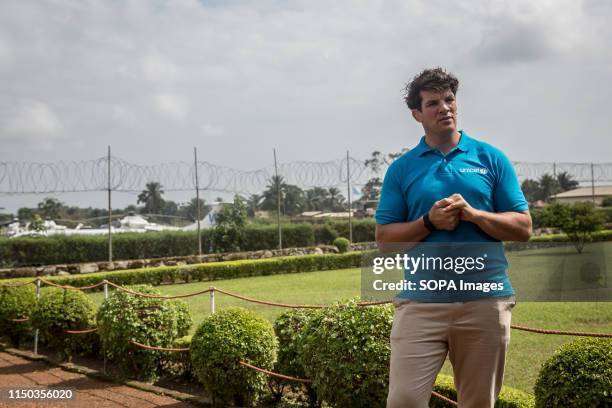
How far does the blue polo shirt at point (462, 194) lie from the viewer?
2.30 meters

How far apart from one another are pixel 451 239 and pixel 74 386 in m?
4.90

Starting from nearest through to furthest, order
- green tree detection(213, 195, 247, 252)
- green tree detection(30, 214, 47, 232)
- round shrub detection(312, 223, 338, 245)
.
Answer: green tree detection(30, 214, 47, 232) → green tree detection(213, 195, 247, 252) → round shrub detection(312, 223, 338, 245)

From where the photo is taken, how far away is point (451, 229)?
2.26 meters

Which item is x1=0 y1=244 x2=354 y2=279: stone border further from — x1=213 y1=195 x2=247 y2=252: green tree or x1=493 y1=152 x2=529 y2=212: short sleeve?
x1=493 y1=152 x2=529 y2=212: short sleeve

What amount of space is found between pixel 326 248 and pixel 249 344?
21555 millimetres

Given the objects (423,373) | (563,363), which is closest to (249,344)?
(563,363)

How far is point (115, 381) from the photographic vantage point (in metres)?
6.12

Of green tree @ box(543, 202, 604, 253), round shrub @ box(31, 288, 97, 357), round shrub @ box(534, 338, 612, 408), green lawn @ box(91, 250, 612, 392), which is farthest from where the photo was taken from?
green tree @ box(543, 202, 604, 253)

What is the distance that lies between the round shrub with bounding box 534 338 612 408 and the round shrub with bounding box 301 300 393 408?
3.11ft

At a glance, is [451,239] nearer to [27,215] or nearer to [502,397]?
[502,397]

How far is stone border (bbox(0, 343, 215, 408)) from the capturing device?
17.3ft

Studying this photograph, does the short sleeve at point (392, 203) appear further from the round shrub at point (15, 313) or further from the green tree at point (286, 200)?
the green tree at point (286, 200)

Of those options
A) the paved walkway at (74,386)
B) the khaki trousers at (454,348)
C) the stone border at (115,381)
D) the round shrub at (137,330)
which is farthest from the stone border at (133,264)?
the khaki trousers at (454,348)

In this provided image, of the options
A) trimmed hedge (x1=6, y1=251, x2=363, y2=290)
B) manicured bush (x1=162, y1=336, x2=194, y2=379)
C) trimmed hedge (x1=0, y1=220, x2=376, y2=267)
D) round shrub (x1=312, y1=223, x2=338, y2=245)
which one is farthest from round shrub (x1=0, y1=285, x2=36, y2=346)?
round shrub (x1=312, y1=223, x2=338, y2=245)
